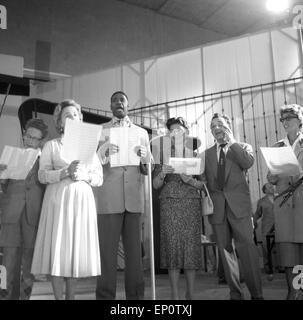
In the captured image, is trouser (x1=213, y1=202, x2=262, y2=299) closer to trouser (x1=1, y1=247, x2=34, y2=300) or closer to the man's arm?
the man's arm

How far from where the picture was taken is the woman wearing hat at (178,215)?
2.57 meters

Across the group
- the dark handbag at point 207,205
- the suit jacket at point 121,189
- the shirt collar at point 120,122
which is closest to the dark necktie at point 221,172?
the dark handbag at point 207,205

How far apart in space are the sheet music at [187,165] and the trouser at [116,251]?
1.29 feet

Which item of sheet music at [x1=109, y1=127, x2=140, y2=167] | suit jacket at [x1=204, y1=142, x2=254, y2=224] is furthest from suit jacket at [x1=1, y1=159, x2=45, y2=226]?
suit jacket at [x1=204, y1=142, x2=254, y2=224]

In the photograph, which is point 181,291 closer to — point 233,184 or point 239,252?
point 239,252

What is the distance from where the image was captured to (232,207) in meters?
2.66

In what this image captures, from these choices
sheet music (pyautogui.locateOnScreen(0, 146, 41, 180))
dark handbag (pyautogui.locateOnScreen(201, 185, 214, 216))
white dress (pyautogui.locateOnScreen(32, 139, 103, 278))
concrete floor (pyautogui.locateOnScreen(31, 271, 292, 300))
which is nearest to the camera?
white dress (pyautogui.locateOnScreen(32, 139, 103, 278))

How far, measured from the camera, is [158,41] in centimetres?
921

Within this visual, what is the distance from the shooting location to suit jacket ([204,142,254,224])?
2.68m

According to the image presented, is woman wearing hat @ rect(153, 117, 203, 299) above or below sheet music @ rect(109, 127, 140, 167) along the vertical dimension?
below

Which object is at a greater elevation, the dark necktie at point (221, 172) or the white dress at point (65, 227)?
the dark necktie at point (221, 172)

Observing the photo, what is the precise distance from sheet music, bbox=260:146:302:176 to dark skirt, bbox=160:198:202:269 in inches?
21.4

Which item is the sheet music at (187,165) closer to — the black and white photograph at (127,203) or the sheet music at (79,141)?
Answer: the black and white photograph at (127,203)
